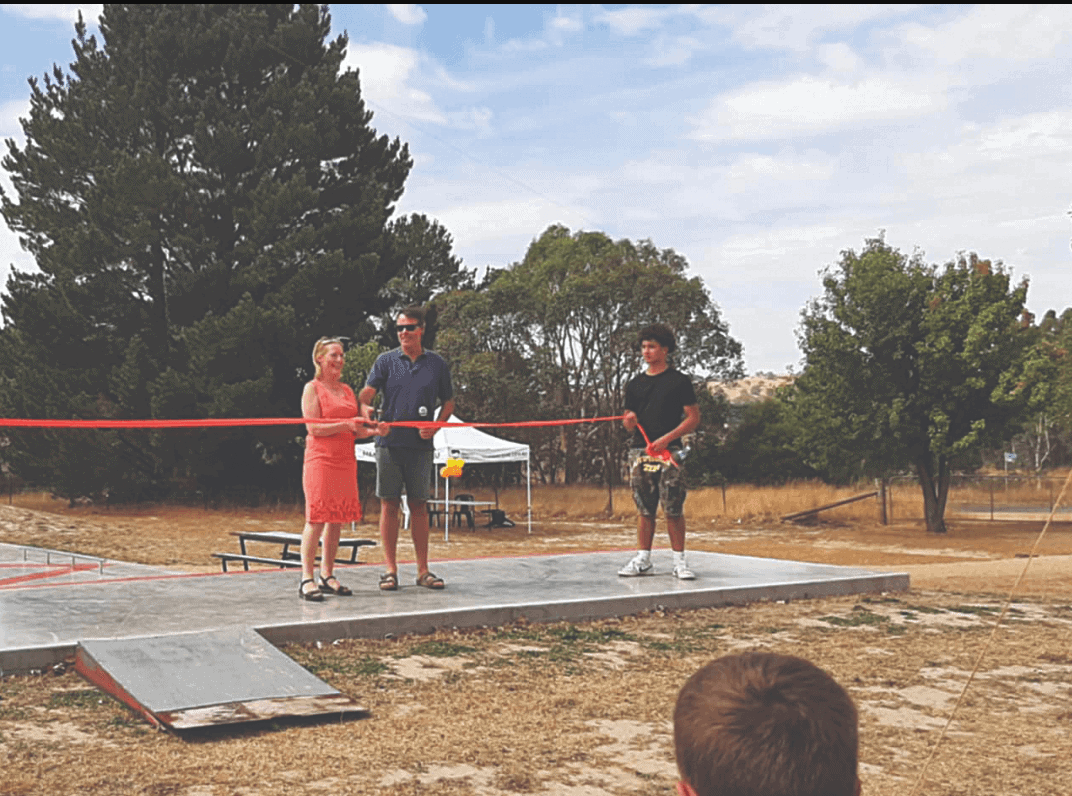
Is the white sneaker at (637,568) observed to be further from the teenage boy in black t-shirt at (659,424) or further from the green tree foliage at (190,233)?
the green tree foliage at (190,233)

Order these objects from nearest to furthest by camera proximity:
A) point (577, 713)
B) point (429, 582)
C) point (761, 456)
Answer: point (577, 713) → point (429, 582) → point (761, 456)

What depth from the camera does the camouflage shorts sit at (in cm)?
804

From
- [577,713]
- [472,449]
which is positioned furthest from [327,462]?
[472,449]

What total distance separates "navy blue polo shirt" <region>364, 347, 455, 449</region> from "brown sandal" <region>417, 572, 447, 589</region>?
36.1 inches

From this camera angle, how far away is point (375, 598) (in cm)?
716

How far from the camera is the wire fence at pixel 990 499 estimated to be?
30703 millimetres

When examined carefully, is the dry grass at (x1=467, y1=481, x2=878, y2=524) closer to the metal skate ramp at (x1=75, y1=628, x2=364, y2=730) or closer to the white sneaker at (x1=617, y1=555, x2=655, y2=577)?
the white sneaker at (x1=617, y1=555, x2=655, y2=577)

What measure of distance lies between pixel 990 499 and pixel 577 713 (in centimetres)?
3447

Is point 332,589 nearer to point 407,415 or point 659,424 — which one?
point 407,415

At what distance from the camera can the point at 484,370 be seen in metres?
36.0

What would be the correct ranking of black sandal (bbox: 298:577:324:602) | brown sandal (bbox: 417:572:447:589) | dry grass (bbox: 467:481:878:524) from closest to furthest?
black sandal (bbox: 298:577:324:602) < brown sandal (bbox: 417:572:447:589) < dry grass (bbox: 467:481:878:524)

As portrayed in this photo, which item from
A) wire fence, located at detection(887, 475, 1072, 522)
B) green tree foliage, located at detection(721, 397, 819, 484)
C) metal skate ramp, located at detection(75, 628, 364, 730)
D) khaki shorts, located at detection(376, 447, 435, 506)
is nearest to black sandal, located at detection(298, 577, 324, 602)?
khaki shorts, located at detection(376, 447, 435, 506)

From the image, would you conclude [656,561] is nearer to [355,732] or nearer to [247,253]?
[355,732]

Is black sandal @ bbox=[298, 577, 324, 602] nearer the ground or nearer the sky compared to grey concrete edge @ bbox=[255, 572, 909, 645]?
nearer the sky
